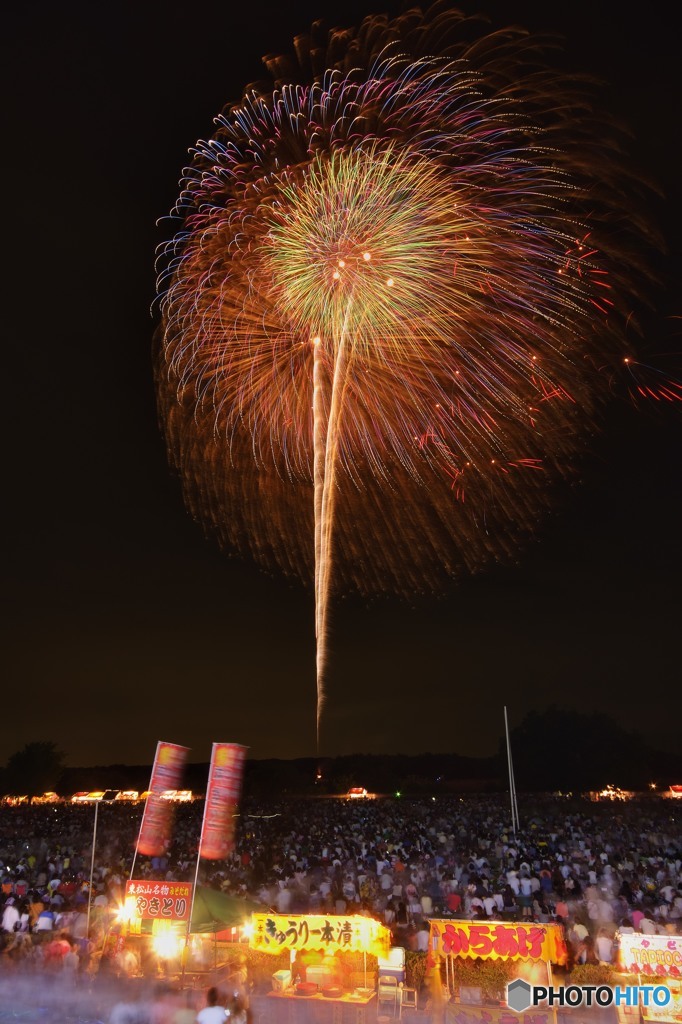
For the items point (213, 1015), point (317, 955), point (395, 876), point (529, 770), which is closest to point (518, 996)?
point (317, 955)

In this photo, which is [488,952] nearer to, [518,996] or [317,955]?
[518,996]

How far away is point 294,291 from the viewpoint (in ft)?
44.4

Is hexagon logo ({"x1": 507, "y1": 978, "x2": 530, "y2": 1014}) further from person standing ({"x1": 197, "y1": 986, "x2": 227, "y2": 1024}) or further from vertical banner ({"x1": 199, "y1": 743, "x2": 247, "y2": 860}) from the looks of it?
vertical banner ({"x1": 199, "y1": 743, "x2": 247, "y2": 860})

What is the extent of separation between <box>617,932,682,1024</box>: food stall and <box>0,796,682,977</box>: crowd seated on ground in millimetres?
2492

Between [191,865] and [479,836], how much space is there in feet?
29.0

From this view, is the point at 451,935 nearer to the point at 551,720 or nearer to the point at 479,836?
the point at 479,836

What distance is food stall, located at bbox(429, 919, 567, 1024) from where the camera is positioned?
30.3 feet

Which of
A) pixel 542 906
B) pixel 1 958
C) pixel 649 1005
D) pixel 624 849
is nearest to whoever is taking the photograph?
pixel 649 1005

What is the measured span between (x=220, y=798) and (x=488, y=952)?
4.79 metres

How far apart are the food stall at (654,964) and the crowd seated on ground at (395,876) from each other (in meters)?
2.49

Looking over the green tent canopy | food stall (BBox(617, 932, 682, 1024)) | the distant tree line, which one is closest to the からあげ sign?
food stall (BBox(617, 932, 682, 1024))

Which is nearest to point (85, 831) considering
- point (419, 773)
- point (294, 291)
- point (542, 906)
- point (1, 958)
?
point (1, 958)

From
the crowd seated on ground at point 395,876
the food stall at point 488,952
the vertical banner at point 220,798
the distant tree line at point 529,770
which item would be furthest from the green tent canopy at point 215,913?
the distant tree line at point 529,770

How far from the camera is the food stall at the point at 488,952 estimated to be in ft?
30.3
